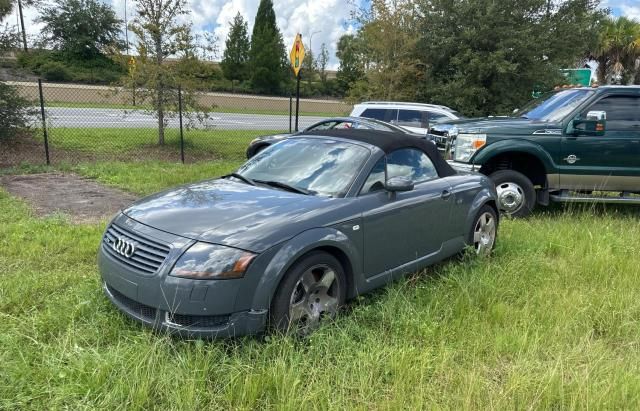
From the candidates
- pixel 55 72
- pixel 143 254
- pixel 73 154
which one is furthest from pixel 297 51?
pixel 55 72

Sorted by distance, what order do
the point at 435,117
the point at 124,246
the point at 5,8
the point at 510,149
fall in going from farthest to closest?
1. the point at 435,117
2. the point at 5,8
3. the point at 510,149
4. the point at 124,246

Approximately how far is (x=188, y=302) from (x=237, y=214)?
72 cm

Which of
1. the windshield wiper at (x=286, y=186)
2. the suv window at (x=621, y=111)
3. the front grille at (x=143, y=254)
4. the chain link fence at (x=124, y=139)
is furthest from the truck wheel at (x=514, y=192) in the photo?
the chain link fence at (x=124, y=139)

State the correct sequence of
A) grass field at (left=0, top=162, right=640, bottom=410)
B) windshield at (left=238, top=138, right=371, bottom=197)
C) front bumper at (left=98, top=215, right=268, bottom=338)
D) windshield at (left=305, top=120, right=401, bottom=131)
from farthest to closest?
windshield at (left=305, top=120, right=401, bottom=131) → windshield at (left=238, top=138, right=371, bottom=197) → front bumper at (left=98, top=215, right=268, bottom=338) → grass field at (left=0, top=162, right=640, bottom=410)

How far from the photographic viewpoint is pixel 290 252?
10.1ft

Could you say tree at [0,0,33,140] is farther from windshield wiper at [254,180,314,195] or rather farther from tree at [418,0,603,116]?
tree at [418,0,603,116]

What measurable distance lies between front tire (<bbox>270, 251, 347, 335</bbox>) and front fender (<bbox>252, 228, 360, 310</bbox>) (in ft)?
0.24

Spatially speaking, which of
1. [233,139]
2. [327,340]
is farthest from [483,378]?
[233,139]

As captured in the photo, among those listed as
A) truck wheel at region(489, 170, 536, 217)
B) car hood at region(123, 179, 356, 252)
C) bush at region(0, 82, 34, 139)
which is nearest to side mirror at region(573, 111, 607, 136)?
truck wheel at region(489, 170, 536, 217)

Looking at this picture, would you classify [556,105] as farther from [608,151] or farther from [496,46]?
[496,46]

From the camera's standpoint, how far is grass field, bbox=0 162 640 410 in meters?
2.70

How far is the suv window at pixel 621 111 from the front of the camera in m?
6.85

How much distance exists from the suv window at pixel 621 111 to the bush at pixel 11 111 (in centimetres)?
1122

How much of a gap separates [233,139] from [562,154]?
1122 cm
